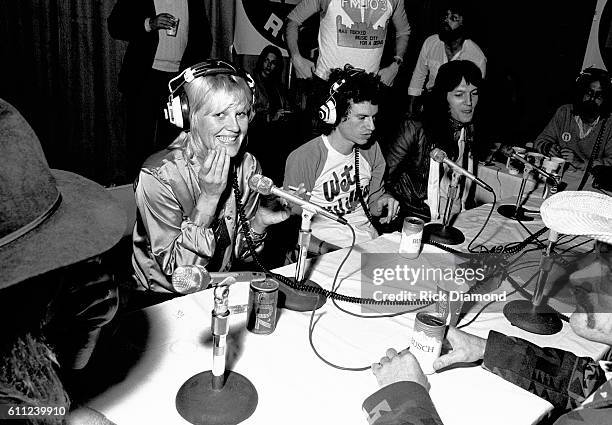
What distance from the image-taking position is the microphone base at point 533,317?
5.49ft

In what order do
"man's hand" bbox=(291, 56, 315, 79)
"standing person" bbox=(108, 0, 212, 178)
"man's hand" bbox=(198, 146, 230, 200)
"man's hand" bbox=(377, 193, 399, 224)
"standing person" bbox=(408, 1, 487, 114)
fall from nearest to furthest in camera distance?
1. "man's hand" bbox=(198, 146, 230, 200)
2. "man's hand" bbox=(377, 193, 399, 224)
3. "man's hand" bbox=(291, 56, 315, 79)
4. "standing person" bbox=(108, 0, 212, 178)
5. "standing person" bbox=(408, 1, 487, 114)

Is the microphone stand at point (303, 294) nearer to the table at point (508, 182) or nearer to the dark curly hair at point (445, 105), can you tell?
the dark curly hair at point (445, 105)

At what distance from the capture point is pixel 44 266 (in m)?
0.68

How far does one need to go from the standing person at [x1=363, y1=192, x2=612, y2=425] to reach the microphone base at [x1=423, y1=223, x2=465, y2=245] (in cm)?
85

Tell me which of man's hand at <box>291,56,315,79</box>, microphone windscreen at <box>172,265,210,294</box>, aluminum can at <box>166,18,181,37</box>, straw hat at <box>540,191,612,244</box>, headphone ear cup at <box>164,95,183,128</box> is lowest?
microphone windscreen at <box>172,265,210,294</box>

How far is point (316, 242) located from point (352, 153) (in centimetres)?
66

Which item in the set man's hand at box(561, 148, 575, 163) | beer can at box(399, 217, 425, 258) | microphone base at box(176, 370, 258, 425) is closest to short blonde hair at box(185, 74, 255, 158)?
beer can at box(399, 217, 425, 258)

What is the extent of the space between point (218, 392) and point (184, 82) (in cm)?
131

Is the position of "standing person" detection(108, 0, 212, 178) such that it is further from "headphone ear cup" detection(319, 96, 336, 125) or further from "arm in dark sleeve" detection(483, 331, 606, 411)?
"arm in dark sleeve" detection(483, 331, 606, 411)

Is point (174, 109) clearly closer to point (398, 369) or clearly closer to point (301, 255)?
point (301, 255)

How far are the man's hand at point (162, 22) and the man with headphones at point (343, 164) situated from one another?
2.00 metres

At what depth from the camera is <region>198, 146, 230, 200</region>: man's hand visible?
1.85 meters

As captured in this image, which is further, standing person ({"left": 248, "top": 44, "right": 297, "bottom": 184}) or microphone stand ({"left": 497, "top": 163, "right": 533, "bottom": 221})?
standing person ({"left": 248, "top": 44, "right": 297, "bottom": 184})

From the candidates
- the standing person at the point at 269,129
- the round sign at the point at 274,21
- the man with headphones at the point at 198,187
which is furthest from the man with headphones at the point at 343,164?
the round sign at the point at 274,21
